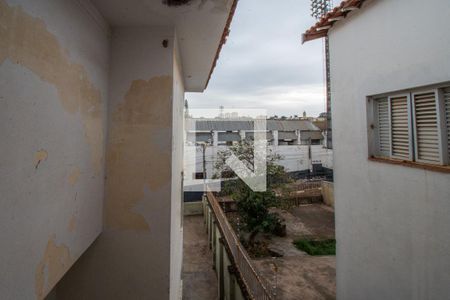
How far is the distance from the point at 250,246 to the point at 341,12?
987 cm

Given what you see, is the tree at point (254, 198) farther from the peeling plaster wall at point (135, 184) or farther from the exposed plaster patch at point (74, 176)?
the exposed plaster patch at point (74, 176)

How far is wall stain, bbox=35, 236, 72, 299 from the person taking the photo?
152cm

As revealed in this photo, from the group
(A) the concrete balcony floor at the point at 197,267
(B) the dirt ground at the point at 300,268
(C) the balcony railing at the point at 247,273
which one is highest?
(C) the balcony railing at the point at 247,273

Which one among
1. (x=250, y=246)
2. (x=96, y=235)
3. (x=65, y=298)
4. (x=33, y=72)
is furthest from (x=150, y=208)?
(x=250, y=246)

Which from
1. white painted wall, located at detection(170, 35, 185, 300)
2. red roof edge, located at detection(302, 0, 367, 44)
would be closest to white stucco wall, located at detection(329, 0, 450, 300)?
red roof edge, located at detection(302, 0, 367, 44)

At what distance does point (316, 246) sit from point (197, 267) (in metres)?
5.75

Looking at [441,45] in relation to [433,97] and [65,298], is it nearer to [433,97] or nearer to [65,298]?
[433,97]

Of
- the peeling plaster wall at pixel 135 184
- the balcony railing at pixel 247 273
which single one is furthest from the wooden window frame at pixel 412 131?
the peeling plaster wall at pixel 135 184

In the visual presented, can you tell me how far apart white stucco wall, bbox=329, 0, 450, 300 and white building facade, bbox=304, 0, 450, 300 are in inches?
0.6

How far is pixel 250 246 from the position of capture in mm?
11234

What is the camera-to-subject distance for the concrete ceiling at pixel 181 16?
7.19 ft

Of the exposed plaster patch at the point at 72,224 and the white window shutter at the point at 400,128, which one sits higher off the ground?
the white window shutter at the point at 400,128

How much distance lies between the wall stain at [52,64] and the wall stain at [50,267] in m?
0.80

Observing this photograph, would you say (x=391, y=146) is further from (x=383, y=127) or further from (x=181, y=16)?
(x=181, y=16)
